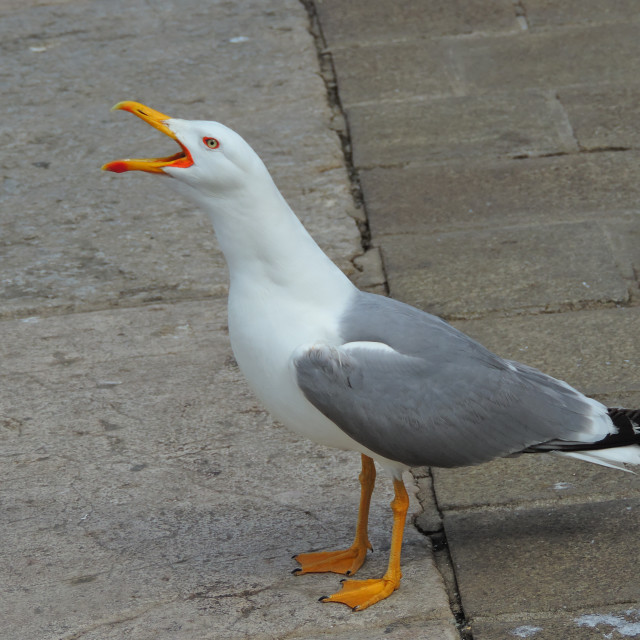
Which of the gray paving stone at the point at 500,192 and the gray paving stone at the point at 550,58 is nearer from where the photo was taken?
the gray paving stone at the point at 500,192

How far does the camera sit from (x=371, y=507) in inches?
134

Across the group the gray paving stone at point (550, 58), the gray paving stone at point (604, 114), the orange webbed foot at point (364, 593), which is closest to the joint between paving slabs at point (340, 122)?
the gray paving stone at point (550, 58)

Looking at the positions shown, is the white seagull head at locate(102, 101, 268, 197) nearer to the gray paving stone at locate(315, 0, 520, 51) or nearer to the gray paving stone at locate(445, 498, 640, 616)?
the gray paving stone at locate(445, 498, 640, 616)

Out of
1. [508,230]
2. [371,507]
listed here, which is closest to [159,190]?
[508,230]

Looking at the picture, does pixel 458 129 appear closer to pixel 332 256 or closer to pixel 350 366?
pixel 332 256

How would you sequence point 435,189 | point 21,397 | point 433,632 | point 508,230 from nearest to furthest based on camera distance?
point 433,632 → point 21,397 → point 508,230 → point 435,189

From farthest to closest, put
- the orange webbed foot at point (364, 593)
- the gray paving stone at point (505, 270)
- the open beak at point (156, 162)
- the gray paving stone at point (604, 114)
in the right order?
1. the gray paving stone at point (604, 114)
2. the gray paving stone at point (505, 270)
3. the orange webbed foot at point (364, 593)
4. the open beak at point (156, 162)

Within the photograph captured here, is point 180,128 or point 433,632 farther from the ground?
point 180,128

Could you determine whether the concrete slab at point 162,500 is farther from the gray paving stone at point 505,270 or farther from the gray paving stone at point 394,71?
the gray paving stone at point 394,71

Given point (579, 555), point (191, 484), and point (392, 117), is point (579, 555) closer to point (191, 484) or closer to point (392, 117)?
point (191, 484)

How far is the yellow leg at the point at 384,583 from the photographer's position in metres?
2.92

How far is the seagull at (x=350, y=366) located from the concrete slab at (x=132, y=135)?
3.42ft

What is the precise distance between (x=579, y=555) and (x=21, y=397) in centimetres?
219

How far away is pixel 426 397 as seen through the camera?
286 centimetres
